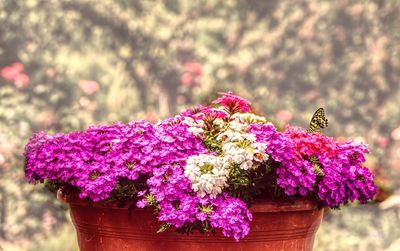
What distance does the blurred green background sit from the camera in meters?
3.59

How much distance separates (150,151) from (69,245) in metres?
1.74

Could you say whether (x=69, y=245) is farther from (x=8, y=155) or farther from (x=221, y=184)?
(x=221, y=184)

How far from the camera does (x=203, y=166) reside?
1954 millimetres

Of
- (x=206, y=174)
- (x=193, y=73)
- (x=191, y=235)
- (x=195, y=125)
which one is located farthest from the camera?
(x=193, y=73)

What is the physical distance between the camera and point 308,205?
2150 mm

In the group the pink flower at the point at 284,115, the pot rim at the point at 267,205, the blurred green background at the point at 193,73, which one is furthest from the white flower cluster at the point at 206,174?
the pink flower at the point at 284,115

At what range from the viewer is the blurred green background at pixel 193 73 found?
3594mm

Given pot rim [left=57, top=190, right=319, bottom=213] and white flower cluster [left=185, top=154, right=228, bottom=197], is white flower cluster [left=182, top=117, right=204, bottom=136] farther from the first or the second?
pot rim [left=57, top=190, right=319, bottom=213]

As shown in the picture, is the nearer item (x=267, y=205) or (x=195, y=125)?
(x=267, y=205)

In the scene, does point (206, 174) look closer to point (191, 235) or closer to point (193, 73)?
point (191, 235)

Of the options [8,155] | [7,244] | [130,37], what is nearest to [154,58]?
[130,37]

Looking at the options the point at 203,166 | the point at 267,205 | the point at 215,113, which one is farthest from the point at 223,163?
the point at 215,113

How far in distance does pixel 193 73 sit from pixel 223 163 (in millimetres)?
1826

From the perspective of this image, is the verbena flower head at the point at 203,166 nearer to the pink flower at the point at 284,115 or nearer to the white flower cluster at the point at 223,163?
the white flower cluster at the point at 223,163
